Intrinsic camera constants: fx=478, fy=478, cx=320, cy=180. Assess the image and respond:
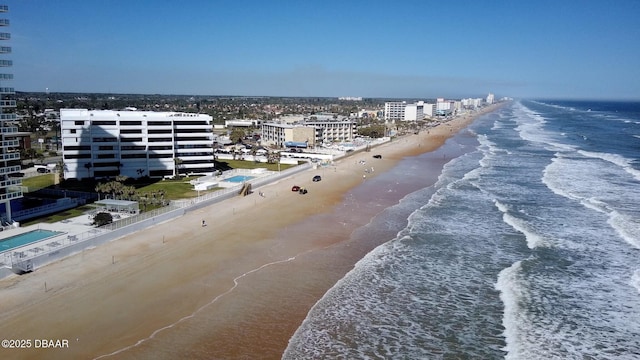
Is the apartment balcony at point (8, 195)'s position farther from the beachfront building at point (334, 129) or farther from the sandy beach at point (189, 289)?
the beachfront building at point (334, 129)

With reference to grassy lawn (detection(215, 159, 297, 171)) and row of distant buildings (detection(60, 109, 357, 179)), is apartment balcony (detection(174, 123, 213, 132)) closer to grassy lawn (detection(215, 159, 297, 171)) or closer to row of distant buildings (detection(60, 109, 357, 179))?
row of distant buildings (detection(60, 109, 357, 179))

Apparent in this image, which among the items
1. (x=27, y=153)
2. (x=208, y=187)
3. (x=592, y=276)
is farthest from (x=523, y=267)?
(x=27, y=153)

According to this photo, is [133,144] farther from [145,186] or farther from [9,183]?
[9,183]

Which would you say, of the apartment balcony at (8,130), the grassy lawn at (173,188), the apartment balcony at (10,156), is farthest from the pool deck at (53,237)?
the grassy lawn at (173,188)

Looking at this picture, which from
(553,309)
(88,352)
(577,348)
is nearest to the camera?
(88,352)

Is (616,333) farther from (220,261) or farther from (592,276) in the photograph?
(220,261)

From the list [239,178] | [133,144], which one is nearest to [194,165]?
[239,178]
